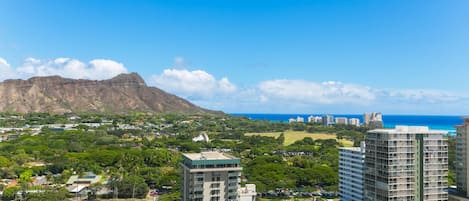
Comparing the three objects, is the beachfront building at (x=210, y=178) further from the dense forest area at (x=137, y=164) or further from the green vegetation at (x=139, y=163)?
the green vegetation at (x=139, y=163)

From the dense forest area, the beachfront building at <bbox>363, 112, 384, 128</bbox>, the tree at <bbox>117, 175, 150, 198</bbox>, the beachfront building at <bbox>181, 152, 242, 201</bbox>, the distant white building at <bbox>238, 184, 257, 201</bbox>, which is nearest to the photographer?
the beachfront building at <bbox>181, 152, 242, 201</bbox>

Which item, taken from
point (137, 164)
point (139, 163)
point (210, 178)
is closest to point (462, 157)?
point (210, 178)

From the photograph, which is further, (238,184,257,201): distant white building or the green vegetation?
the green vegetation

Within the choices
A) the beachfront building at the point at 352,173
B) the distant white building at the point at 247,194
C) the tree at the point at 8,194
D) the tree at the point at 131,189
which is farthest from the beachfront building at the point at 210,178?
the tree at the point at 8,194

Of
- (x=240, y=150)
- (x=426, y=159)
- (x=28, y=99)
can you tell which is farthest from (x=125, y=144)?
(x=28, y=99)

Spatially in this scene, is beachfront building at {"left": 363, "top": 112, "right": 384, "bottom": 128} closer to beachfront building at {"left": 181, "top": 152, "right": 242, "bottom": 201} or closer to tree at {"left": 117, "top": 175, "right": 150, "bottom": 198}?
tree at {"left": 117, "top": 175, "right": 150, "bottom": 198}

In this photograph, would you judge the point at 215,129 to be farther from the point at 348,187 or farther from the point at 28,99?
the point at 28,99

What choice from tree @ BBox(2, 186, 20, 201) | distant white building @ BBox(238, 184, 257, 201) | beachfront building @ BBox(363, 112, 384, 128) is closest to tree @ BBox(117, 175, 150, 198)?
tree @ BBox(2, 186, 20, 201)
